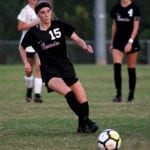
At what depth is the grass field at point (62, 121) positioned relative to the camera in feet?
29.0

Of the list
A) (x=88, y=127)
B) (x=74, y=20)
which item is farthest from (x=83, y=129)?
(x=74, y=20)

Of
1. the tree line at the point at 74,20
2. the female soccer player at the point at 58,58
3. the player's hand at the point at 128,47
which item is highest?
the female soccer player at the point at 58,58

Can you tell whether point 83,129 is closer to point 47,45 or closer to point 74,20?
point 47,45

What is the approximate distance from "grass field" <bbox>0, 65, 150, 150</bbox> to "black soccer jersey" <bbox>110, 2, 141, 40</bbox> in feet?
4.12

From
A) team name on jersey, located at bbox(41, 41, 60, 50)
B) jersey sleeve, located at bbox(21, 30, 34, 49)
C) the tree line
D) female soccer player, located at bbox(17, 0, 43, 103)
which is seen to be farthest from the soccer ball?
the tree line

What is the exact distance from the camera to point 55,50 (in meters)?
9.75

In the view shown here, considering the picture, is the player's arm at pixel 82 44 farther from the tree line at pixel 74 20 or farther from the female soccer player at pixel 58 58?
the tree line at pixel 74 20

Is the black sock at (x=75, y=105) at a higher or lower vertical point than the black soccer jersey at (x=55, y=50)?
lower

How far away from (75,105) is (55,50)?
77 cm

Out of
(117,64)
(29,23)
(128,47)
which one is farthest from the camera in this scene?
(117,64)

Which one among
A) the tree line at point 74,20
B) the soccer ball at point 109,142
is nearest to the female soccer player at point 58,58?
the soccer ball at point 109,142

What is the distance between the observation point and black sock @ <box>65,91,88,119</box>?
374 inches

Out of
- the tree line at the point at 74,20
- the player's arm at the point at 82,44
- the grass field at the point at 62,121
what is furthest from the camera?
the tree line at the point at 74,20

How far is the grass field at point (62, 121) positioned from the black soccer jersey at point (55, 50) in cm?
81
